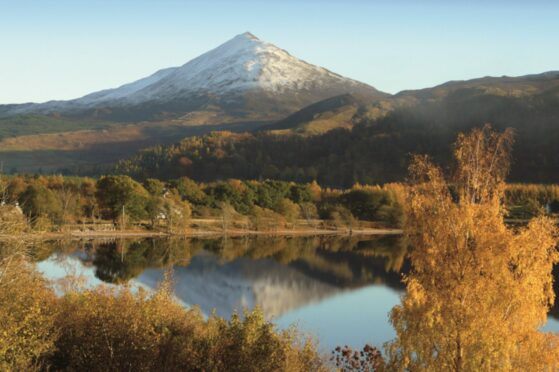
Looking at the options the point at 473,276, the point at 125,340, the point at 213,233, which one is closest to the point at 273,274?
the point at 213,233

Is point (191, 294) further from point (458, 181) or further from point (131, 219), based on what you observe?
point (131, 219)

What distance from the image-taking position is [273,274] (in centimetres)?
5338

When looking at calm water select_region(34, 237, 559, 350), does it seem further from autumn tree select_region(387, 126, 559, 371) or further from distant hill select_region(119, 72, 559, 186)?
distant hill select_region(119, 72, 559, 186)

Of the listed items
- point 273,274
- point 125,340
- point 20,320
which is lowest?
point 273,274

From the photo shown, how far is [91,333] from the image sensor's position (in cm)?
1481

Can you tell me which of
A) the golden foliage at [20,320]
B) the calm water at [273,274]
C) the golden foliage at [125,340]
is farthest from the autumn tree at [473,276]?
the calm water at [273,274]

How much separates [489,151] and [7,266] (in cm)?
1165

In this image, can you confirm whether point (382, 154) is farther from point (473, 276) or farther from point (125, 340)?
point (125, 340)

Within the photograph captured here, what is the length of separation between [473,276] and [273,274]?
41.3 m

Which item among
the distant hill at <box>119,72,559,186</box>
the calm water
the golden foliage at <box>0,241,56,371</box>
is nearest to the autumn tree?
the golden foliage at <box>0,241,56,371</box>

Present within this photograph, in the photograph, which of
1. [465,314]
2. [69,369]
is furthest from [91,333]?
[465,314]

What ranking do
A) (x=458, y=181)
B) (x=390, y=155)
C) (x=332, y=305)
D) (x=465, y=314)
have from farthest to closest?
(x=390, y=155) < (x=332, y=305) < (x=458, y=181) < (x=465, y=314)

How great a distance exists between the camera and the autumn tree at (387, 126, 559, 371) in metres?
12.5

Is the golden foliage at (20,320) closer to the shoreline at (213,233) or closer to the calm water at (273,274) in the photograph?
the calm water at (273,274)
